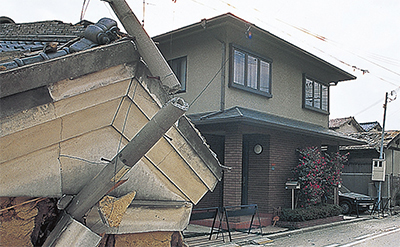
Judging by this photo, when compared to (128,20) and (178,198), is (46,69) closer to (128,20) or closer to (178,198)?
(128,20)

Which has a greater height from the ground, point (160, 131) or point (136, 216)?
point (160, 131)

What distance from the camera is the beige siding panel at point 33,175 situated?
2457 mm

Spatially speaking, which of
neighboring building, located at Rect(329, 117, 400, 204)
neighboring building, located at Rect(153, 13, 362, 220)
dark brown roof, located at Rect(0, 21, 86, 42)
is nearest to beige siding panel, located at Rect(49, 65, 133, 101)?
dark brown roof, located at Rect(0, 21, 86, 42)

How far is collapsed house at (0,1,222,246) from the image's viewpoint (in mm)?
2439

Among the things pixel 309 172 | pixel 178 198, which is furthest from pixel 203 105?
pixel 178 198

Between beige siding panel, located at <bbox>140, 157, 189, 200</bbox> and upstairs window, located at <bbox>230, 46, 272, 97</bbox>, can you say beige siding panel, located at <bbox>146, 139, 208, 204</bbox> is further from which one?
upstairs window, located at <bbox>230, 46, 272, 97</bbox>

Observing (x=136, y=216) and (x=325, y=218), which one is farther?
(x=325, y=218)

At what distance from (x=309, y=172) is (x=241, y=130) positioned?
11.5ft

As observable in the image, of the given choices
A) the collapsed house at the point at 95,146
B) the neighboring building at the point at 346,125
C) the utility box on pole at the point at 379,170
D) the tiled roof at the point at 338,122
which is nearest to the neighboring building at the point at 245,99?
the utility box on pole at the point at 379,170

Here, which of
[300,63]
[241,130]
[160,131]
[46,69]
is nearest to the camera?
[160,131]

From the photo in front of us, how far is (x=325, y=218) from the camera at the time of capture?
14.0 metres

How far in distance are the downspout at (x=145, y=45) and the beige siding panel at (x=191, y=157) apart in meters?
0.39

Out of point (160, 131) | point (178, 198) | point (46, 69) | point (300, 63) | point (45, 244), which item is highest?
point (300, 63)

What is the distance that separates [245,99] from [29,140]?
10.9 m
